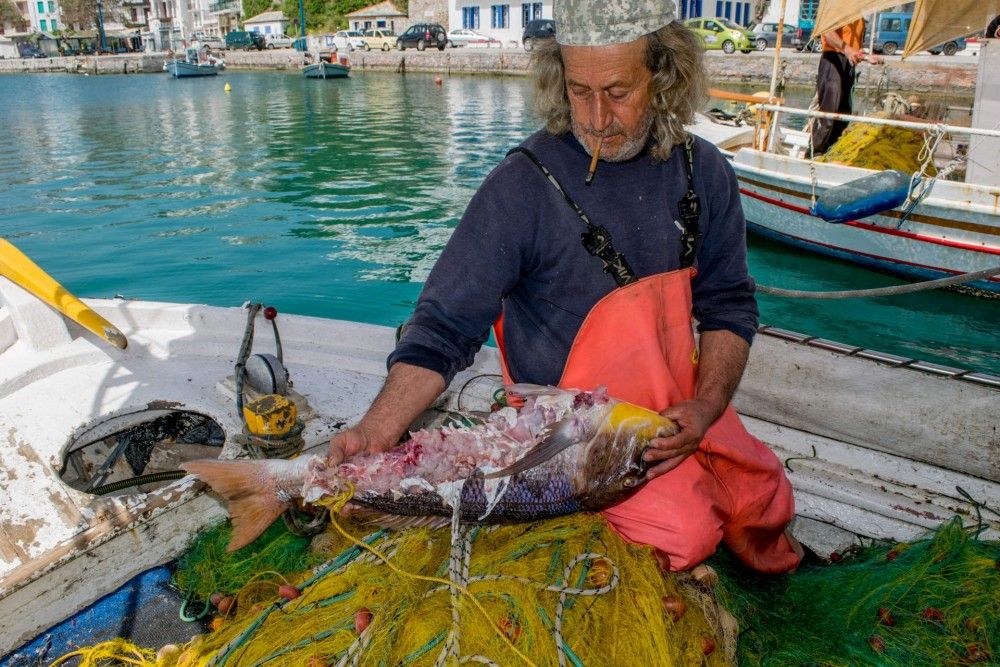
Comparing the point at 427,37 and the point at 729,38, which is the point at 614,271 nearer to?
the point at 729,38

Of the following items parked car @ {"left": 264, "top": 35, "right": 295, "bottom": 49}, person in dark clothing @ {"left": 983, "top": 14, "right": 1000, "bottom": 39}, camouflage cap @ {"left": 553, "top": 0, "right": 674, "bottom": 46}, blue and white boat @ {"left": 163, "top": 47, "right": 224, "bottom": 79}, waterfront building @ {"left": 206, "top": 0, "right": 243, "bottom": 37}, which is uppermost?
waterfront building @ {"left": 206, "top": 0, "right": 243, "bottom": 37}

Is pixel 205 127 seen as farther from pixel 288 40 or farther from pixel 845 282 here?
pixel 288 40

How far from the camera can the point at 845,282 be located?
11828 mm

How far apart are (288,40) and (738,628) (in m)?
83.3

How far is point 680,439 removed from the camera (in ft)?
8.14

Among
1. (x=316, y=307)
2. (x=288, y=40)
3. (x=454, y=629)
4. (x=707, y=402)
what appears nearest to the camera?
(x=454, y=629)

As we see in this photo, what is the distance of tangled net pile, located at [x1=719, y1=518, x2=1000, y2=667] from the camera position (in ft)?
8.29

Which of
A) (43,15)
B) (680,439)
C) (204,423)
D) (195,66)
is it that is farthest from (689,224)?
(43,15)

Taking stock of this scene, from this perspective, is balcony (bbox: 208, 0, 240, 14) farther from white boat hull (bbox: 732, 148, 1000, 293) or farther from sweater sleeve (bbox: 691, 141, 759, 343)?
sweater sleeve (bbox: 691, 141, 759, 343)

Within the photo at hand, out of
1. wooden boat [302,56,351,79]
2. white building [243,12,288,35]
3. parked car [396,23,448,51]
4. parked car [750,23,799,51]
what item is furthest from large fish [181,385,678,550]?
white building [243,12,288,35]

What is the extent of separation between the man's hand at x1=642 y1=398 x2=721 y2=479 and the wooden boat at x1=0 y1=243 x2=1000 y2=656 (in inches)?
54.8

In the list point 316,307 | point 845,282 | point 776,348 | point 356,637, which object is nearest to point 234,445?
point 356,637

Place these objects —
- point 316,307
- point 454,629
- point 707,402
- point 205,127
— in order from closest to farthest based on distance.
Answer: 1. point 454,629
2. point 707,402
3. point 316,307
4. point 205,127

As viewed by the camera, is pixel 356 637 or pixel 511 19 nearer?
pixel 356 637
